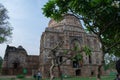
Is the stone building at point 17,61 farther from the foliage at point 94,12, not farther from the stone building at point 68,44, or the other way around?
the foliage at point 94,12

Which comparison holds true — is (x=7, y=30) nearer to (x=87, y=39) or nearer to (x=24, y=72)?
(x=24, y=72)

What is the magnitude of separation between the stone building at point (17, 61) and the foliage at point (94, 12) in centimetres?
4277

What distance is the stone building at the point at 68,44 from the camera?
51344mm

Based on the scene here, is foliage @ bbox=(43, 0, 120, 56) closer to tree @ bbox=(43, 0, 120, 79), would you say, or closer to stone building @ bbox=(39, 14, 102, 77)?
tree @ bbox=(43, 0, 120, 79)

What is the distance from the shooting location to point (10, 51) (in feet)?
180

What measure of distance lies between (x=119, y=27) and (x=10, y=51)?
4473 cm

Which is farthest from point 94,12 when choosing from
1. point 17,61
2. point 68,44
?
point 17,61

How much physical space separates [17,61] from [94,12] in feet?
148

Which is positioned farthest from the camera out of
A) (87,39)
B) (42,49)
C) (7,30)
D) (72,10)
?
(87,39)

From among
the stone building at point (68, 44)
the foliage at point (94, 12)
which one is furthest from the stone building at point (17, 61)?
the foliage at point (94, 12)

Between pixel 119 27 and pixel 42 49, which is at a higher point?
pixel 42 49

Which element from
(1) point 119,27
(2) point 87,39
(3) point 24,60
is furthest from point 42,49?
(1) point 119,27

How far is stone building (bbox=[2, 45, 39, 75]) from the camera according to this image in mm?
53381

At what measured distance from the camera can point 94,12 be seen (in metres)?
11.5
